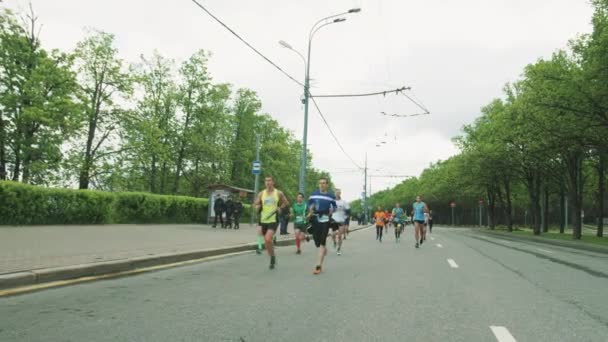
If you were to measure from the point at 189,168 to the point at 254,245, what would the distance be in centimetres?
2907

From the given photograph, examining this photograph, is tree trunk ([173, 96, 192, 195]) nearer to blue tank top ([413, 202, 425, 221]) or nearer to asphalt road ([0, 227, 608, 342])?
→ blue tank top ([413, 202, 425, 221])

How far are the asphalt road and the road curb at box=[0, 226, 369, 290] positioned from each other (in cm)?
47

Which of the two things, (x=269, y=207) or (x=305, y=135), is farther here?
(x=305, y=135)

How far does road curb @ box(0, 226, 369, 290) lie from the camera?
6429mm

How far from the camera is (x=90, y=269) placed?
25.4ft

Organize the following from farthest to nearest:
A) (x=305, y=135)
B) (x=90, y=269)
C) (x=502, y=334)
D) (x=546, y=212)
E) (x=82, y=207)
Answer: (x=546, y=212)
(x=305, y=135)
(x=82, y=207)
(x=90, y=269)
(x=502, y=334)

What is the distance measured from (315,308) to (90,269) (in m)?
3.98

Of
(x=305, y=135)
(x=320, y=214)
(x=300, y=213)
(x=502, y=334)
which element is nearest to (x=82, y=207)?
(x=305, y=135)

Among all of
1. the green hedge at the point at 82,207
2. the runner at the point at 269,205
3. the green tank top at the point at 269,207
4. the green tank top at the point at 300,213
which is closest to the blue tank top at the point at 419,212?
the green tank top at the point at 300,213

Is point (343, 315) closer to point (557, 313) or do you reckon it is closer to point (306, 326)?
point (306, 326)

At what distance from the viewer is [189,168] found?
4247 cm

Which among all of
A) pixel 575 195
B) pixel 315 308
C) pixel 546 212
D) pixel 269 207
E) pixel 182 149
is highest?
pixel 182 149

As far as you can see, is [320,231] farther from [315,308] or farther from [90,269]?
[90,269]

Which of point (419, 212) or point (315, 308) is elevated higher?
point (419, 212)
